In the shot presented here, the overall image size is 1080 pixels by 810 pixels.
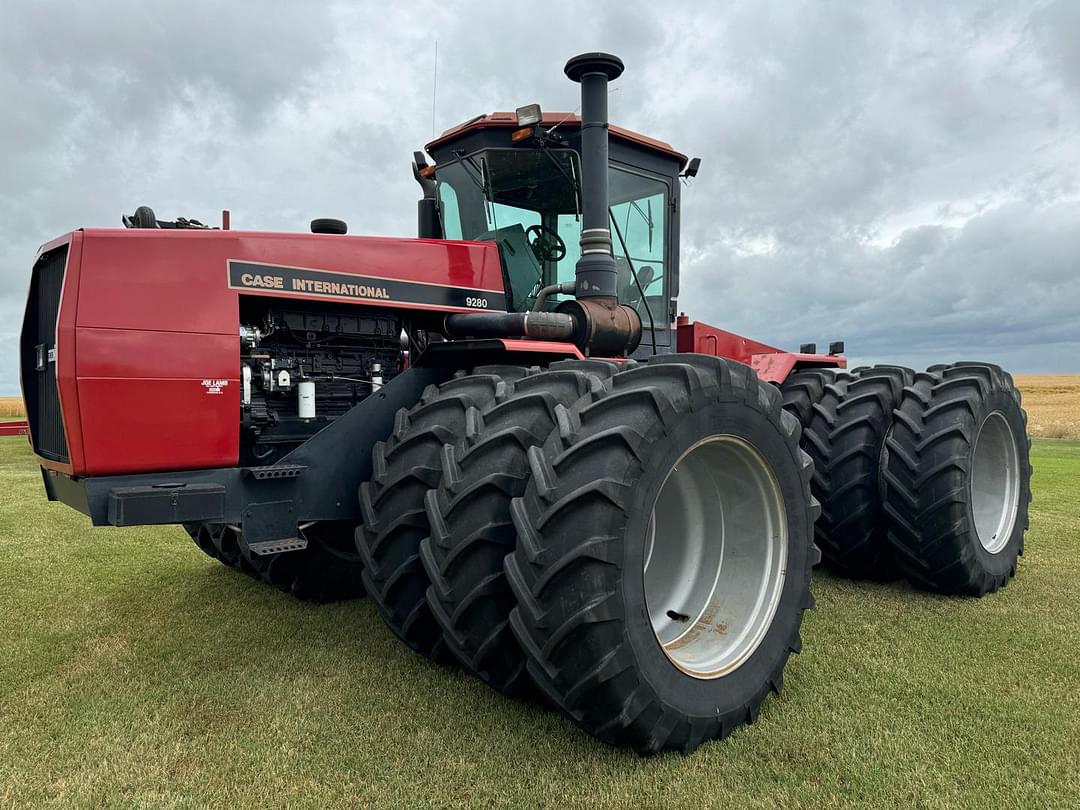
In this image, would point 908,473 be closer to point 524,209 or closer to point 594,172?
point 594,172

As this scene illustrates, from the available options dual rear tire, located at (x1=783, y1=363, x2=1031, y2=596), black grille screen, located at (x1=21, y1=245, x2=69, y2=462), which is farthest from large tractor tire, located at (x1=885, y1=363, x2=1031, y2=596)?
black grille screen, located at (x1=21, y1=245, x2=69, y2=462)

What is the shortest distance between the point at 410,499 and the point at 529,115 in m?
2.14

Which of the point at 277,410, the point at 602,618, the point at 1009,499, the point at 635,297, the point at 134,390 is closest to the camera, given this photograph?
the point at 602,618

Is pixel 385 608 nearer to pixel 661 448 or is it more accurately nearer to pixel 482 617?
pixel 482 617

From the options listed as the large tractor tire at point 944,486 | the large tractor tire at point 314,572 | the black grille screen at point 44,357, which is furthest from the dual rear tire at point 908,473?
the black grille screen at point 44,357

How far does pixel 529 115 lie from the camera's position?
4023mm

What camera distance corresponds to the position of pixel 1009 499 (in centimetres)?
554

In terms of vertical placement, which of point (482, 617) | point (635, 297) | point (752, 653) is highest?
point (635, 297)

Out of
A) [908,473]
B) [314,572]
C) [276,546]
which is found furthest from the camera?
[908,473]

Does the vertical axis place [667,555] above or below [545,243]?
below

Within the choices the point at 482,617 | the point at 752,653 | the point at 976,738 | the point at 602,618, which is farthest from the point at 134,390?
the point at 976,738

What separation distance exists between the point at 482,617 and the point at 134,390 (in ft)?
5.49

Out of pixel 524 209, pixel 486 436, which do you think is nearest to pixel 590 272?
pixel 524 209

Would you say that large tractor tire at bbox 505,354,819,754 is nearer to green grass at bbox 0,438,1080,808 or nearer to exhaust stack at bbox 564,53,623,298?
green grass at bbox 0,438,1080,808
